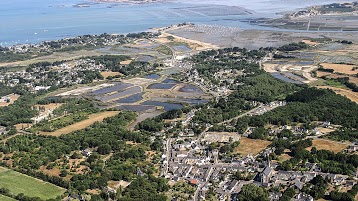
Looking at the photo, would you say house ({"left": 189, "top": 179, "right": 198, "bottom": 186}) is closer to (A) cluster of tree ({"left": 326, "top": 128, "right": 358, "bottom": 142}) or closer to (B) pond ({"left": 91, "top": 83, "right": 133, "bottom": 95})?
(A) cluster of tree ({"left": 326, "top": 128, "right": 358, "bottom": 142})

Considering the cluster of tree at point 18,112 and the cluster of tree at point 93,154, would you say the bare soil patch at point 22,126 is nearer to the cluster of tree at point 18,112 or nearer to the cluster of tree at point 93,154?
the cluster of tree at point 18,112

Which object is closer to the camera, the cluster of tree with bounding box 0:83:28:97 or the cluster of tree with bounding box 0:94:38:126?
the cluster of tree with bounding box 0:94:38:126

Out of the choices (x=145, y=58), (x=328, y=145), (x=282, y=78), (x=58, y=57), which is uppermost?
(x=328, y=145)

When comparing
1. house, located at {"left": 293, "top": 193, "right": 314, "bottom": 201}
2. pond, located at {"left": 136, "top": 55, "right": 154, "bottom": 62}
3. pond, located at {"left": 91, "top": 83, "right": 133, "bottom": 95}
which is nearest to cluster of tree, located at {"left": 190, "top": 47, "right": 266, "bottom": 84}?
pond, located at {"left": 136, "top": 55, "right": 154, "bottom": 62}

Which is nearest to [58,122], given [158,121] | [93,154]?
[158,121]

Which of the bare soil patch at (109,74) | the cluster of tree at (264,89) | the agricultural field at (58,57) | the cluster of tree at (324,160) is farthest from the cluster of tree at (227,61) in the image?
the cluster of tree at (324,160)

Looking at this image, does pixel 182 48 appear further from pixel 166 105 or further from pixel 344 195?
pixel 344 195
